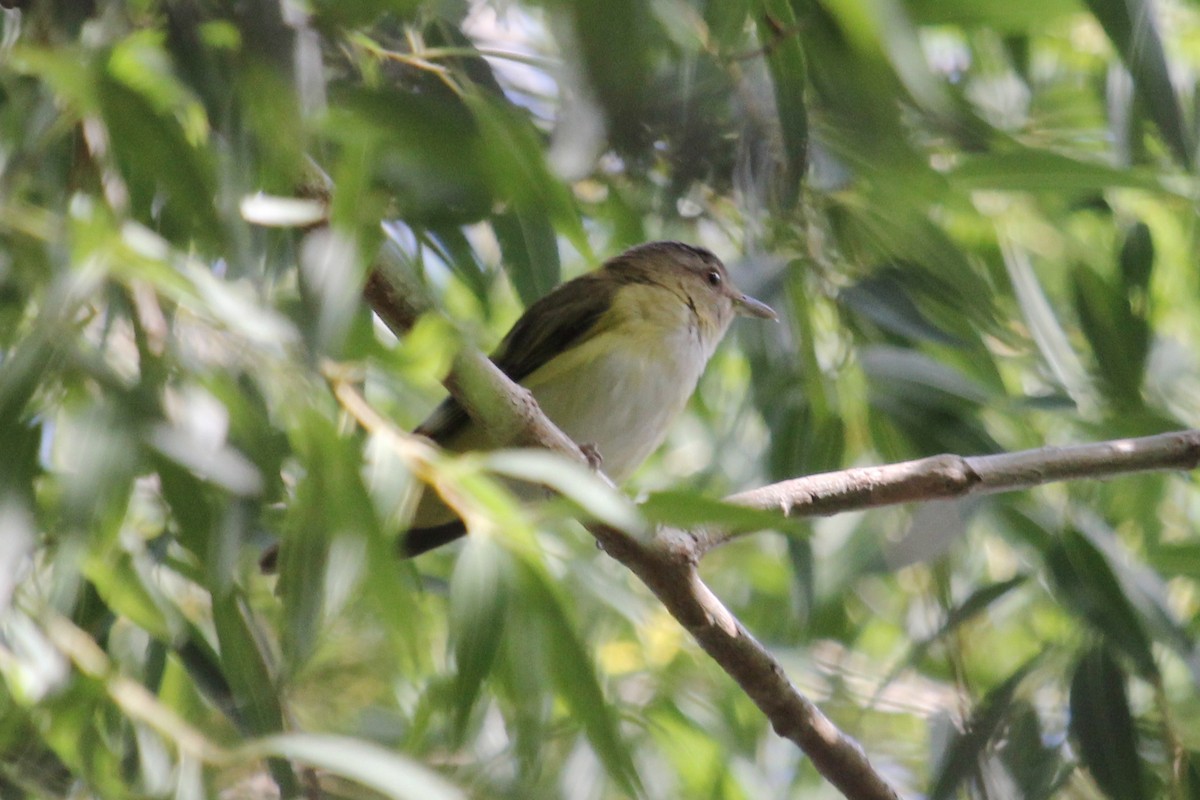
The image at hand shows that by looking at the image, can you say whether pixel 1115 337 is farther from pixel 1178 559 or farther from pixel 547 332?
pixel 547 332

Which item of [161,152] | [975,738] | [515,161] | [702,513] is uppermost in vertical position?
[161,152]

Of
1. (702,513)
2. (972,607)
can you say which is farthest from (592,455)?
(702,513)

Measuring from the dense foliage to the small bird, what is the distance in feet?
0.54

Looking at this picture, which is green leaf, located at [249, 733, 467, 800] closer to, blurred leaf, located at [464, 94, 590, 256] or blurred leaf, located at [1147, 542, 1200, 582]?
blurred leaf, located at [464, 94, 590, 256]

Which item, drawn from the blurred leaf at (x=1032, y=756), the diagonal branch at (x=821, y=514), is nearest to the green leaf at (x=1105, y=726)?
the blurred leaf at (x=1032, y=756)

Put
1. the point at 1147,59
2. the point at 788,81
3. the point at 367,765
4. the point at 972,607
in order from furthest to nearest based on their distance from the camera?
the point at 972,607
the point at 788,81
the point at 1147,59
the point at 367,765

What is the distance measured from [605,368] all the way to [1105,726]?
129 cm

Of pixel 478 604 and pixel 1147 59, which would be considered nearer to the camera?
pixel 478 604

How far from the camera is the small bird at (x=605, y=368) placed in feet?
10.3

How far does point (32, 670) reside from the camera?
6.78 feet

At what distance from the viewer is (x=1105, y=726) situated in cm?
240

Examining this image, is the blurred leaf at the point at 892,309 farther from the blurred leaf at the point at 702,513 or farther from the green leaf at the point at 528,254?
the blurred leaf at the point at 702,513

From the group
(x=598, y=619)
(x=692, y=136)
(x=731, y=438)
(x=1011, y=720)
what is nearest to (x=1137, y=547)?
(x=1011, y=720)

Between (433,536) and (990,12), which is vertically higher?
(990,12)
